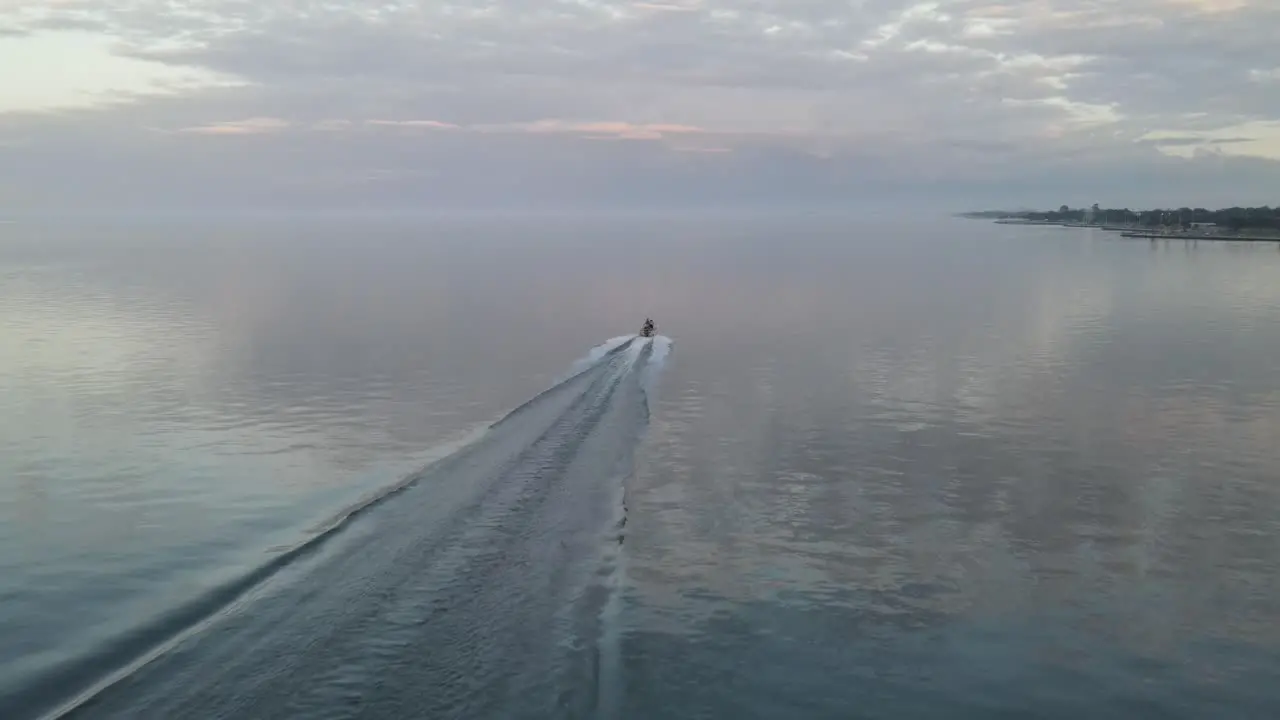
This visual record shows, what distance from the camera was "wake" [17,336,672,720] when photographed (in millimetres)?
14992

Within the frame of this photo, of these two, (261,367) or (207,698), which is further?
(261,367)

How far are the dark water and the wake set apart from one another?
87 millimetres

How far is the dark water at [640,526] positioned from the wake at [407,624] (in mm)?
87

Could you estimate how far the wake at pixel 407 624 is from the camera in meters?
15.0

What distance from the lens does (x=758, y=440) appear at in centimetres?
3266

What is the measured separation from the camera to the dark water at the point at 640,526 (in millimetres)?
16156

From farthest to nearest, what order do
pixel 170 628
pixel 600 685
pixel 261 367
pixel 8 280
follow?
pixel 8 280 → pixel 261 367 → pixel 170 628 → pixel 600 685

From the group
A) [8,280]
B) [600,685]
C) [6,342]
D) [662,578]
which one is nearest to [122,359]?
[6,342]

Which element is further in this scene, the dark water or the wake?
the dark water

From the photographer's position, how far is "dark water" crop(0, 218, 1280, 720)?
1616 centimetres

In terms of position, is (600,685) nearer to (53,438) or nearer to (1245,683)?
(1245,683)

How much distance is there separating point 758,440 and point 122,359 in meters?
33.6

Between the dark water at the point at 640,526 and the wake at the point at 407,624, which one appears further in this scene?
the dark water at the point at 640,526

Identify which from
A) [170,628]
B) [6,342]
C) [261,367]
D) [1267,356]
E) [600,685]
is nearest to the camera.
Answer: [600,685]
